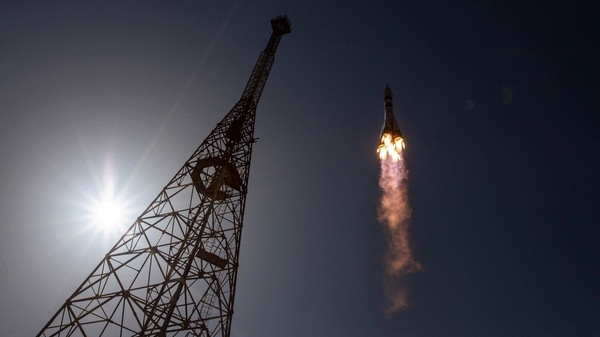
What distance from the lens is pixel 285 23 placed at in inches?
1262

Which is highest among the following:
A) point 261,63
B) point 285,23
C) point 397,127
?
point 285,23

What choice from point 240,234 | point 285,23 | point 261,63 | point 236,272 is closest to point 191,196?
point 240,234

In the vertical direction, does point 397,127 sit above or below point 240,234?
above

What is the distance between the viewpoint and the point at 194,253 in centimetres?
1780

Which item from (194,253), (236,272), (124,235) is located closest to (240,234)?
(236,272)

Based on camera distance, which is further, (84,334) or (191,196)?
(191,196)

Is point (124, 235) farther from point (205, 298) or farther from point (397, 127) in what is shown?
point (397, 127)

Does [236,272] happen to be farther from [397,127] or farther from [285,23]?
[285,23]

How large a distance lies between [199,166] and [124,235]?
5691 mm

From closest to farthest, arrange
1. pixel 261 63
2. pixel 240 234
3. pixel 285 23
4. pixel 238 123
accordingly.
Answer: pixel 240 234 < pixel 238 123 < pixel 261 63 < pixel 285 23

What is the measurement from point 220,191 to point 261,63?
1230 cm

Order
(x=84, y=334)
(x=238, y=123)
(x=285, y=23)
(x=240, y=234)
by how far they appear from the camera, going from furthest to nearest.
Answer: (x=285, y=23), (x=238, y=123), (x=240, y=234), (x=84, y=334)

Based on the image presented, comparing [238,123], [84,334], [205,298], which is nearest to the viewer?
[84,334]

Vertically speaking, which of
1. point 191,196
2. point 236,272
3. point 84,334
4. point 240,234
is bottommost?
point 84,334
